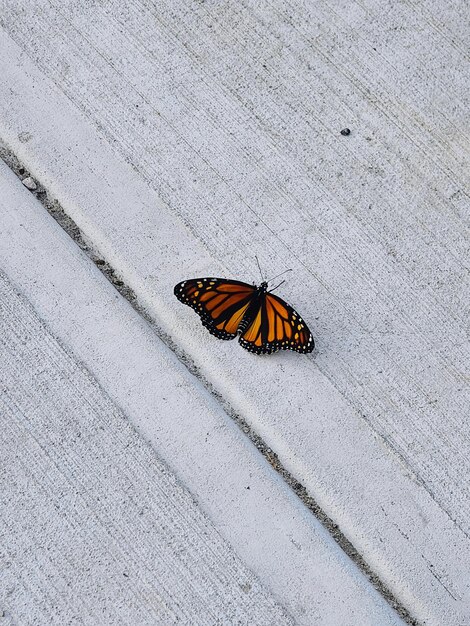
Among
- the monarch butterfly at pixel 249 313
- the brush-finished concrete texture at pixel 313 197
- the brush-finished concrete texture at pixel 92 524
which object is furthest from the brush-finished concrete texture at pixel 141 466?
the monarch butterfly at pixel 249 313

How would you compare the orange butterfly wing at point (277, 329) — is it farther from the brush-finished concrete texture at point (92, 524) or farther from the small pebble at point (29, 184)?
the small pebble at point (29, 184)

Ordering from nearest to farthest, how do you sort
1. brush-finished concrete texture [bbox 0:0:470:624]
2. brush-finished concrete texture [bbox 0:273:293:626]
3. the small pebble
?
brush-finished concrete texture [bbox 0:273:293:626], brush-finished concrete texture [bbox 0:0:470:624], the small pebble

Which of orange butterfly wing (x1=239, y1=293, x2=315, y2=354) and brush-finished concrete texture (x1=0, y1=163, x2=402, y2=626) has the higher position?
orange butterfly wing (x1=239, y1=293, x2=315, y2=354)

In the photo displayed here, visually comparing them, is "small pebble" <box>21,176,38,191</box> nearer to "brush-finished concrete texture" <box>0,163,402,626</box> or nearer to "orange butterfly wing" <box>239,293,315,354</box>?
"brush-finished concrete texture" <box>0,163,402,626</box>

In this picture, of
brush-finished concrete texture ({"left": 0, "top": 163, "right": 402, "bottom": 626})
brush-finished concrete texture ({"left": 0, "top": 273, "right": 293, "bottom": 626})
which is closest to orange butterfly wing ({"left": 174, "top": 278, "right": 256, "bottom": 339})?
brush-finished concrete texture ({"left": 0, "top": 163, "right": 402, "bottom": 626})

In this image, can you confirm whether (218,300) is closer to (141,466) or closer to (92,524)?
(141,466)

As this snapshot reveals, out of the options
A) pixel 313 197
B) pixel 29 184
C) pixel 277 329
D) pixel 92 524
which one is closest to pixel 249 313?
pixel 277 329
